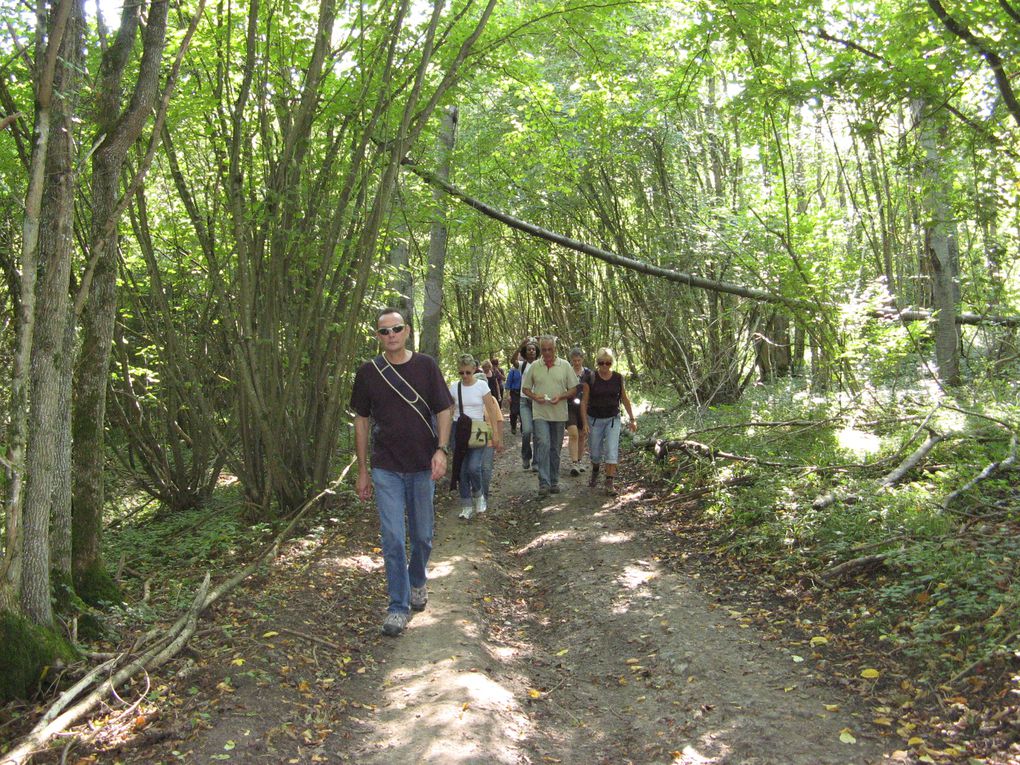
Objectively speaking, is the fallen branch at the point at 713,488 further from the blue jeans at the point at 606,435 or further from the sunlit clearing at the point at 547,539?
the sunlit clearing at the point at 547,539

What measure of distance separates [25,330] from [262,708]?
201 cm

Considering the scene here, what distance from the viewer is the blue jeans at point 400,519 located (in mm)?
5016

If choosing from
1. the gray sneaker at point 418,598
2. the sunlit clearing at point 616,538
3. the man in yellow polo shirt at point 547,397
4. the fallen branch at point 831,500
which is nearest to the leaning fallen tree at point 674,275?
the man in yellow polo shirt at point 547,397

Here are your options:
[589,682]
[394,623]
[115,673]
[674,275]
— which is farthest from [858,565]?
[674,275]

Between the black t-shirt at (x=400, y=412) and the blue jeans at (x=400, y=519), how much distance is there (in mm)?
93

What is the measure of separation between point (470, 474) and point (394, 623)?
363cm

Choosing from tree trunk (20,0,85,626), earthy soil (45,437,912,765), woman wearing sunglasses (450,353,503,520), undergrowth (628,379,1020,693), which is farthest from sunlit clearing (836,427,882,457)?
tree trunk (20,0,85,626)

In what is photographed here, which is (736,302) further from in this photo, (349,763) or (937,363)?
(349,763)

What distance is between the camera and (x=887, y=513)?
229 inches

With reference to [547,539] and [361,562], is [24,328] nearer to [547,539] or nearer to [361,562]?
[361,562]

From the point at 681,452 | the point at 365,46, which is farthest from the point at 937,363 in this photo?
the point at 365,46

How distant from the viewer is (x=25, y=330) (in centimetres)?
357

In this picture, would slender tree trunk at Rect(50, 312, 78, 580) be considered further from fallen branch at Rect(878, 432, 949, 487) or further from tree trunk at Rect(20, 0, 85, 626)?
fallen branch at Rect(878, 432, 949, 487)

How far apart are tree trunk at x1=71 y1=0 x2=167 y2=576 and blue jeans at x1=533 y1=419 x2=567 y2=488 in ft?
17.1
